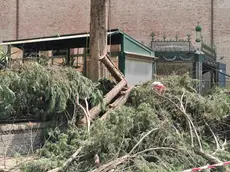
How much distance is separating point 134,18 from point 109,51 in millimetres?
14621

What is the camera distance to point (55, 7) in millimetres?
26109

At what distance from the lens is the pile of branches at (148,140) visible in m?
5.75

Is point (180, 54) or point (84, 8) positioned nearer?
point (180, 54)

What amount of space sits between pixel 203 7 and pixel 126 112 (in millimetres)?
19445

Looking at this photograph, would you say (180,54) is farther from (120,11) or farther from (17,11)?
(17,11)

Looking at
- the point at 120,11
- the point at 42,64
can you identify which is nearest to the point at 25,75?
the point at 42,64

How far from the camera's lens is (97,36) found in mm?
9641

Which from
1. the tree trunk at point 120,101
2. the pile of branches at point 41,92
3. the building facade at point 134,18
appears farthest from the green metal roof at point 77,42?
the building facade at point 134,18

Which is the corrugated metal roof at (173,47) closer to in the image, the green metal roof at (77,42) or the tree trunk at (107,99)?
the green metal roof at (77,42)

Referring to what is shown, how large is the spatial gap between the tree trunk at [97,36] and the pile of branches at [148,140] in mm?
1779

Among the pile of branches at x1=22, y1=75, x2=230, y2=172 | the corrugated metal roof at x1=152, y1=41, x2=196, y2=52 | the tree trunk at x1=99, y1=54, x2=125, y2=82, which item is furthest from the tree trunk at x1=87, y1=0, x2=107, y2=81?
the corrugated metal roof at x1=152, y1=41, x2=196, y2=52

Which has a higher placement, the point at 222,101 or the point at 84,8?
the point at 84,8

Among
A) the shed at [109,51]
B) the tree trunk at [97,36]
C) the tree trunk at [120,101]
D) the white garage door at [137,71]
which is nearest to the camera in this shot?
the tree trunk at [120,101]

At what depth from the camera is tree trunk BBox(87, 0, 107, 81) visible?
960 centimetres
